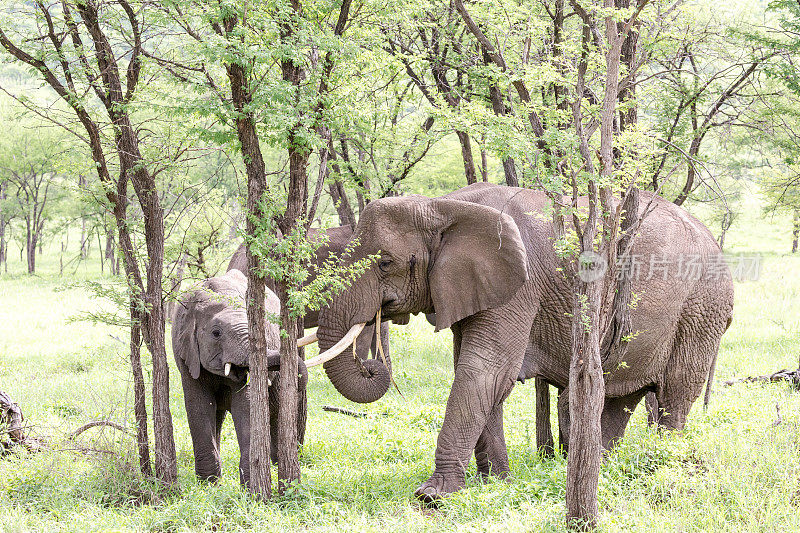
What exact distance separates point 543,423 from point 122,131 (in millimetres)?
5582

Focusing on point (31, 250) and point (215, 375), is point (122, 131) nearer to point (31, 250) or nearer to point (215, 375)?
point (215, 375)

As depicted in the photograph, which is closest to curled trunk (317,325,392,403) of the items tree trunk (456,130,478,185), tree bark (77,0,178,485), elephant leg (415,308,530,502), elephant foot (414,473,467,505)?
elephant leg (415,308,530,502)

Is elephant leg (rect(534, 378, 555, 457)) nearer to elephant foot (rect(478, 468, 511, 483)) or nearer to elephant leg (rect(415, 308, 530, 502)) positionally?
elephant foot (rect(478, 468, 511, 483))

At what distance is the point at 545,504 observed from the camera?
6531 mm

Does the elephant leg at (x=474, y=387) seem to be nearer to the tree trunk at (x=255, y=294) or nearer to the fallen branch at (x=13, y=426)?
the tree trunk at (x=255, y=294)

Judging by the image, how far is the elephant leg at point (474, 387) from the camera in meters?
7.37

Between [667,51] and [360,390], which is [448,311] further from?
[667,51]

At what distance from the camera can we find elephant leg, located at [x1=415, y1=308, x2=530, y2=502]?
290 inches

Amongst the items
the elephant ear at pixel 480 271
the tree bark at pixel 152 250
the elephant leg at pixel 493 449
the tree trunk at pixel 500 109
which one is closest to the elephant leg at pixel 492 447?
the elephant leg at pixel 493 449

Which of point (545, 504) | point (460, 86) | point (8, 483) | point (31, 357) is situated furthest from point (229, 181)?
point (545, 504)

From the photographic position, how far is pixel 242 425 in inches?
322

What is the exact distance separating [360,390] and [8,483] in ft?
12.1

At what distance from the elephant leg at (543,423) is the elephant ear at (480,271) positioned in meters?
1.89

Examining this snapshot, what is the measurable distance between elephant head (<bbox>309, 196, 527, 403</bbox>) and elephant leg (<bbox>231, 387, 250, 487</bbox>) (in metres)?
1.12
